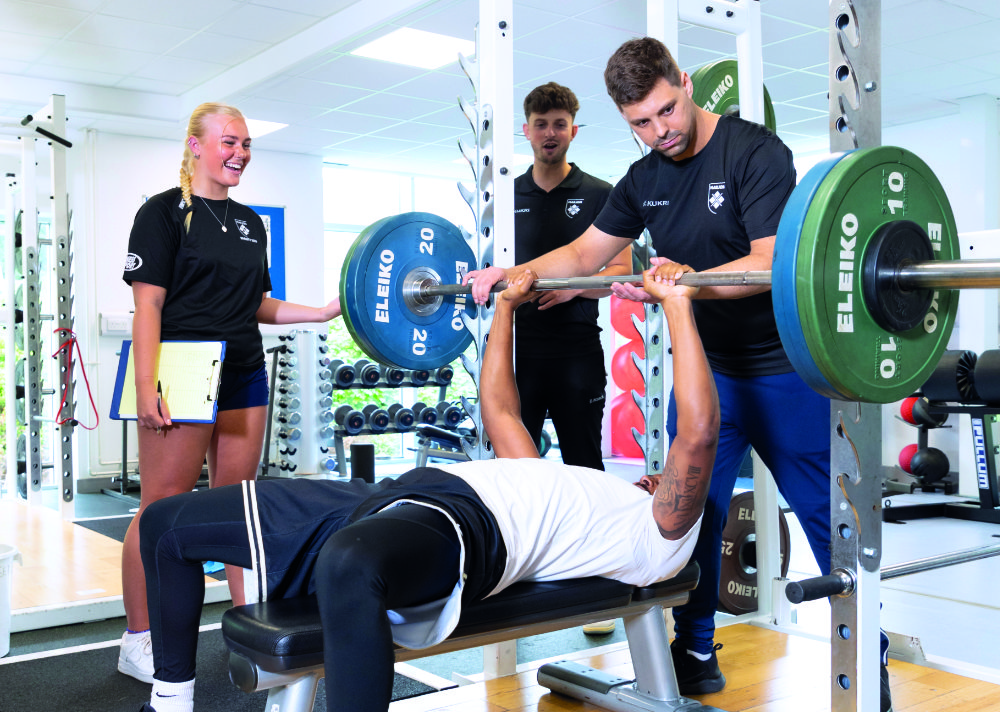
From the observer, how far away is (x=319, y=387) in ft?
23.5

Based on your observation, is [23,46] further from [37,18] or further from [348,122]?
[348,122]

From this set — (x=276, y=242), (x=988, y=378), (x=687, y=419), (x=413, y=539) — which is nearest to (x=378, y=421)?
(x=276, y=242)

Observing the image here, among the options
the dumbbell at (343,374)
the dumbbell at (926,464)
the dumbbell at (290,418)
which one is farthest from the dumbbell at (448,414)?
the dumbbell at (926,464)

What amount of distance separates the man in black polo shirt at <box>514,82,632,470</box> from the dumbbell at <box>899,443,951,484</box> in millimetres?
4426

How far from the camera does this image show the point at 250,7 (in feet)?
16.9

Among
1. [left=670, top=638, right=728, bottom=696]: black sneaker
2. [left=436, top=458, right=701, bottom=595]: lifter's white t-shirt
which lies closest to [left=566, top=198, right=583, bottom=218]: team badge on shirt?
[left=436, top=458, right=701, bottom=595]: lifter's white t-shirt

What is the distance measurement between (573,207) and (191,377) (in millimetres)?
1210

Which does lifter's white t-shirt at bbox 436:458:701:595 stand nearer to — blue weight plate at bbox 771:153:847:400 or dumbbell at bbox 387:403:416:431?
blue weight plate at bbox 771:153:847:400

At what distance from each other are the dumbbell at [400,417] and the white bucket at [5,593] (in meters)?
4.32

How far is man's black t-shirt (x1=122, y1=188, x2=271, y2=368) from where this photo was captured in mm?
2312

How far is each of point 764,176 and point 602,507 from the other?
774 mm

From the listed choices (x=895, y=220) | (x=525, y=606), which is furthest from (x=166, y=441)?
(x=895, y=220)

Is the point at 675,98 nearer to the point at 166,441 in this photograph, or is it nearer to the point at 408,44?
the point at 166,441

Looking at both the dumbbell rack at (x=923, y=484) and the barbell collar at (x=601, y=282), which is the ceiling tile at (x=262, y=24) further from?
the dumbbell rack at (x=923, y=484)
